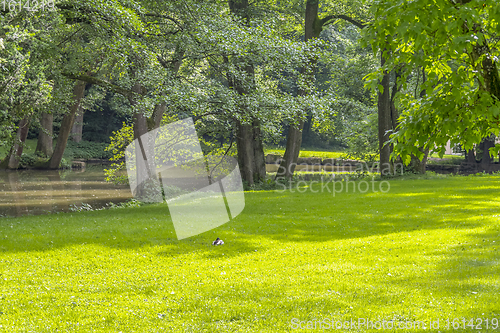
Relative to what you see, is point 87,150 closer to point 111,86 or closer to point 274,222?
point 111,86

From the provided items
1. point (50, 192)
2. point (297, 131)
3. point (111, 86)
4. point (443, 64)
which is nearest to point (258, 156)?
point (297, 131)

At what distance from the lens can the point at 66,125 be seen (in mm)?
29719

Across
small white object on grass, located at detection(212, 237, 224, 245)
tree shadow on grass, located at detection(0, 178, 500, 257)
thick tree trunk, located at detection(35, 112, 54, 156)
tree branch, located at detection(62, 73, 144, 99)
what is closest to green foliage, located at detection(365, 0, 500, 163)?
tree shadow on grass, located at detection(0, 178, 500, 257)

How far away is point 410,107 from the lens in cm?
636

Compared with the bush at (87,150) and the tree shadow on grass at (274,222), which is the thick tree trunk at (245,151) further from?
the bush at (87,150)

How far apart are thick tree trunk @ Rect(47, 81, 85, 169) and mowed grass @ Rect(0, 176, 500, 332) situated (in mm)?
14989

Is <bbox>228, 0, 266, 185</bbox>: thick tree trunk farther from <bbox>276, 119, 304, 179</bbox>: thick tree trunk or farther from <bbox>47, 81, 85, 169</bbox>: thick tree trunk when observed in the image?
<bbox>47, 81, 85, 169</bbox>: thick tree trunk

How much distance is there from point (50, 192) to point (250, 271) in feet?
60.8

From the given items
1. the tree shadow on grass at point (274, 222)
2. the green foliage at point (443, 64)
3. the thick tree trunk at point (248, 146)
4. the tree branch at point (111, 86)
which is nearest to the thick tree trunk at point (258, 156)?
the thick tree trunk at point (248, 146)

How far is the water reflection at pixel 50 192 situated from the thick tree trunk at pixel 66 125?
1900mm

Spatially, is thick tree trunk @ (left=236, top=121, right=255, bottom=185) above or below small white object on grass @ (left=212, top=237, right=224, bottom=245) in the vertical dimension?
above

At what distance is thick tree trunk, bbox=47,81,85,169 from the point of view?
2711 cm

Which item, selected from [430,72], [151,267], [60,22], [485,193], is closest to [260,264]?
[151,267]

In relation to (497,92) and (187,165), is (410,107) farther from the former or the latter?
(187,165)
